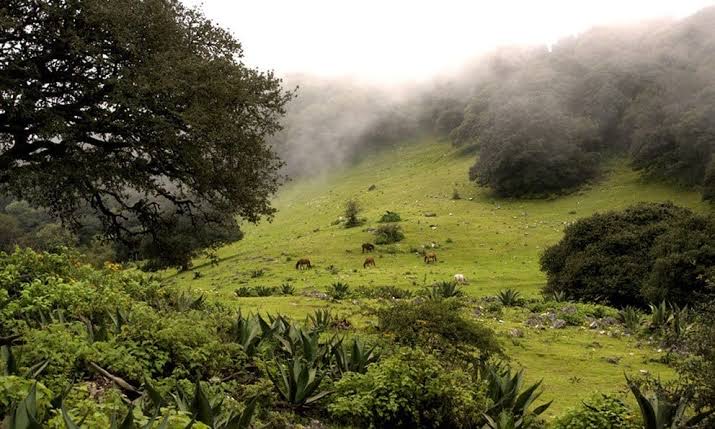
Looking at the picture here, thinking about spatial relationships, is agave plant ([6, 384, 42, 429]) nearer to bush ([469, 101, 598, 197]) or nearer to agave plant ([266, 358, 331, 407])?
agave plant ([266, 358, 331, 407])

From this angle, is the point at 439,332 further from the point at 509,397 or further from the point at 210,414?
the point at 210,414

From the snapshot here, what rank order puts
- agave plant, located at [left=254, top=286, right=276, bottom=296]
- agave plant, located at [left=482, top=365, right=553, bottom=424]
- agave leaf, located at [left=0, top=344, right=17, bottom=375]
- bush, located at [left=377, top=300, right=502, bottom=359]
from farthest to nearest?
agave plant, located at [left=254, top=286, right=276, bottom=296]
bush, located at [left=377, top=300, right=502, bottom=359]
agave plant, located at [left=482, top=365, right=553, bottom=424]
agave leaf, located at [left=0, top=344, right=17, bottom=375]

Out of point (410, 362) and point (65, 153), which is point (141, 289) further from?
point (410, 362)

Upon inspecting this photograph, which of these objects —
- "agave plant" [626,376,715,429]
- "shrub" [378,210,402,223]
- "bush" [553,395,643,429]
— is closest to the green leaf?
"bush" [553,395,643,429]

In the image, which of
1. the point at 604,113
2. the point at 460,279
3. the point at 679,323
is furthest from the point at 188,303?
the point at 604,113

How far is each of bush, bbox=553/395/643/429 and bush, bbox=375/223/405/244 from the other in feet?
108

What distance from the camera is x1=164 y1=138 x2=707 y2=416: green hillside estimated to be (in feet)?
48.5

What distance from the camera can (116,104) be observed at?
12289mm

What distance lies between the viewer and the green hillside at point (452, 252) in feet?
48.5

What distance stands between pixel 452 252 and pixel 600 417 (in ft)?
103

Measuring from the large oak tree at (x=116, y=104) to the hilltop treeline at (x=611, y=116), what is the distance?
42.3 metres

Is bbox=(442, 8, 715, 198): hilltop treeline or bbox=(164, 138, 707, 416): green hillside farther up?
bbox=(442, 8, 715, 198): hilltop treeline

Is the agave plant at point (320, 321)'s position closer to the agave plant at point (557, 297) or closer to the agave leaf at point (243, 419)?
the agave leaf at point (243, 419)

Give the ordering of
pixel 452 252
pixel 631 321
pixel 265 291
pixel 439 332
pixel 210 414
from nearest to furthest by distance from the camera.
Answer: pixel 210 414 → pixel 439 332 → pixel 631 321 → pixel 265 291 → pixel 452 252
